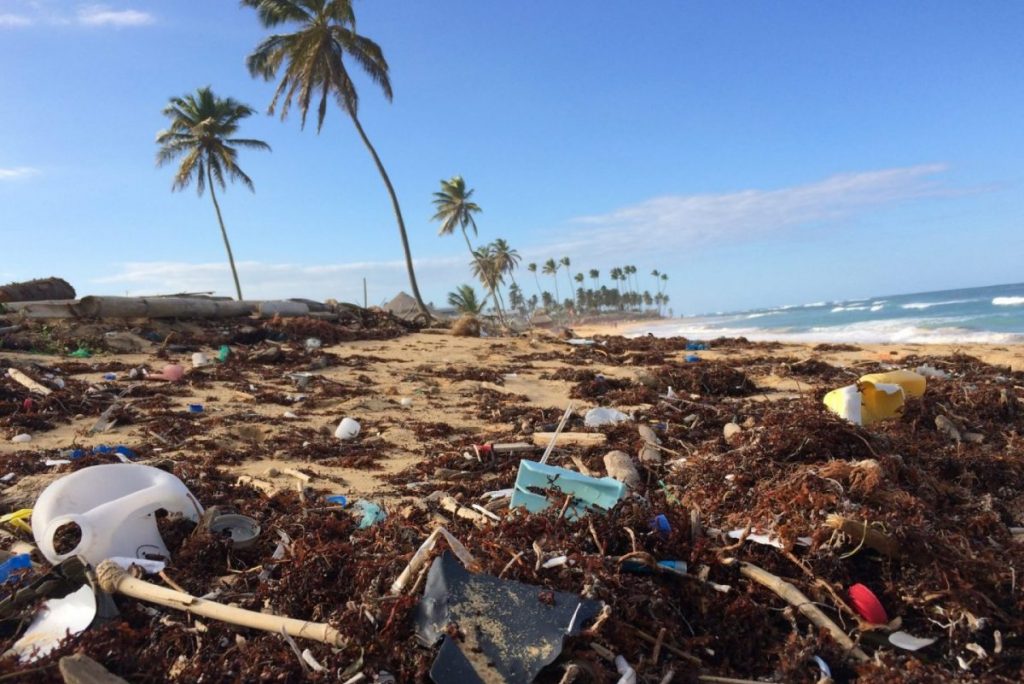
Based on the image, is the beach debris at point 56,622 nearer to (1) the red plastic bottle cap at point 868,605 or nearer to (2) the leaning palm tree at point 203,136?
(1) the red plastic bottle cap at point 868,605

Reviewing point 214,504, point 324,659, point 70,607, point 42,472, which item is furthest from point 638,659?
point 42,472

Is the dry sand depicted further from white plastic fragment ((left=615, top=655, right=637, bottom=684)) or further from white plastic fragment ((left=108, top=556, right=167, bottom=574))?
white plastic fragment ((left=615, top=655, right=637, bottom=684))

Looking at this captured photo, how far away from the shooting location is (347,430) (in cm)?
578

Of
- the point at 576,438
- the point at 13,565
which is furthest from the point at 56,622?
the point at 576,438

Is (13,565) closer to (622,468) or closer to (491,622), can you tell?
(491,622)

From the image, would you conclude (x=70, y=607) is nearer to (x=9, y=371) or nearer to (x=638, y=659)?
(x=638, y=659)

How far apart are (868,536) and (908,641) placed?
0.39m

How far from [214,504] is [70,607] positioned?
4.22 ft

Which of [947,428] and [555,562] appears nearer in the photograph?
[555,562]

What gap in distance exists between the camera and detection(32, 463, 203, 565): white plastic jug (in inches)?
101

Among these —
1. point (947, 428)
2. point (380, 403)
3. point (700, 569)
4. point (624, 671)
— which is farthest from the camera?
point (380, 403)

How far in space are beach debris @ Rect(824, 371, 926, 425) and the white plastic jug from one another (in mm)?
4377

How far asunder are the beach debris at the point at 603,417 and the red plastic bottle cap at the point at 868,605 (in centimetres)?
325

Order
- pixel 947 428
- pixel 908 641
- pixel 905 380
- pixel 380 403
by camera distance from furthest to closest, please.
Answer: pixel 380 403 < pixel 905 380 < pixel 947 428 < pixel 908 641
